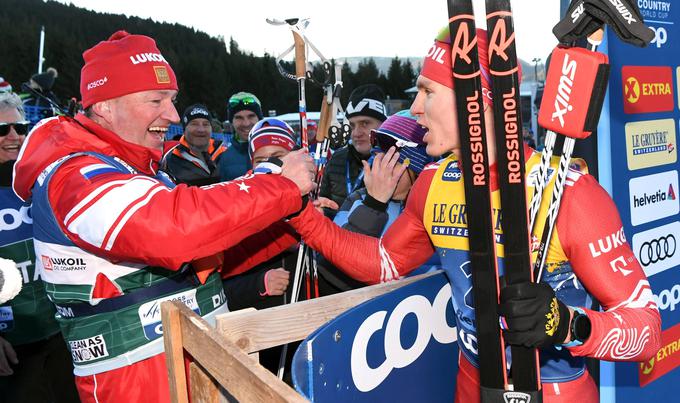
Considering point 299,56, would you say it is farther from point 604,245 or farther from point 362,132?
point 362,132

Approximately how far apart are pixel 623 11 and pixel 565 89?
0.21m

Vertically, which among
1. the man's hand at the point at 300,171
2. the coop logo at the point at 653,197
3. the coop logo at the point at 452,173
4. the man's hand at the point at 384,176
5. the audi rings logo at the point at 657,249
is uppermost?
the man's hand at the point at 300,171

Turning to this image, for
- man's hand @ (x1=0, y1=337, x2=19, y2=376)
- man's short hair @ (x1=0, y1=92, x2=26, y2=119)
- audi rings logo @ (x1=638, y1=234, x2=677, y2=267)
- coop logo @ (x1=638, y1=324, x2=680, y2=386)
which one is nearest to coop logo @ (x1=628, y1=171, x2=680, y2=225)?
audi rings logo @ (x1=638, y1=234, x2=677, y2=267)

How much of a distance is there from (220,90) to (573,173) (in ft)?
210

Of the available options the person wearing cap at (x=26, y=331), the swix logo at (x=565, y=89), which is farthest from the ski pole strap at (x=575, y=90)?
the person wearing cap at (x=26, y=331)

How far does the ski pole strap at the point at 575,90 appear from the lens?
1366 mm

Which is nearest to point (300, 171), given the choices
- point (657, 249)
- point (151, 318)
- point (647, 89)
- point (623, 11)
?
point (151, 318)

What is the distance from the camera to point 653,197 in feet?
9.70

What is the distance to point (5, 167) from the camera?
11.5 feet

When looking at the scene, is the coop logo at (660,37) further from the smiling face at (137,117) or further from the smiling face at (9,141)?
the smiling face at (9,141)

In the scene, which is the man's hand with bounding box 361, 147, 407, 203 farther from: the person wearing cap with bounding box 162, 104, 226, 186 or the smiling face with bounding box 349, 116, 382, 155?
the person wearing cap with bounding box 162, 104, 226, 186

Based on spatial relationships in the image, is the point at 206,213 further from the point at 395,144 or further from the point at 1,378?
the point at 1,378

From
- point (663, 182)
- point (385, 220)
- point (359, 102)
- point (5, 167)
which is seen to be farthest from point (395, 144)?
point (5, 167)

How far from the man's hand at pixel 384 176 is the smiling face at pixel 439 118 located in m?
0.82
